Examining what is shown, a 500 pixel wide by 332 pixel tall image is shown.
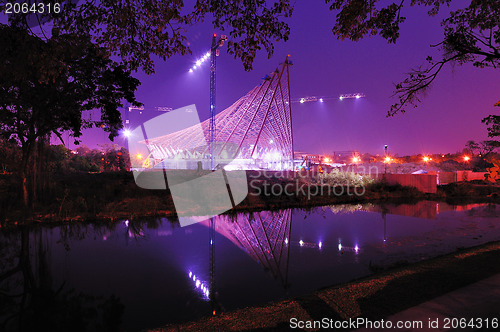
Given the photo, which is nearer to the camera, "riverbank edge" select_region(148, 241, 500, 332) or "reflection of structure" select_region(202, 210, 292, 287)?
"riverbank edge" select_region(148, 241, 500, 332)

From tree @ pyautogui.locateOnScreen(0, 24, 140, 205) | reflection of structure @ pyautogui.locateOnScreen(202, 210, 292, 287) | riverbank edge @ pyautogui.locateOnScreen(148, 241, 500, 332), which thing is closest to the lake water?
reflection of structure @ pyautogui.locateOnScreen(202, 210, 292, 287)

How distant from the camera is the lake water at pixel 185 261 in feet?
15.1

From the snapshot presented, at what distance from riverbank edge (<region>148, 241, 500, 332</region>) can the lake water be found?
68 cm

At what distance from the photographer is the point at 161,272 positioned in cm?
618

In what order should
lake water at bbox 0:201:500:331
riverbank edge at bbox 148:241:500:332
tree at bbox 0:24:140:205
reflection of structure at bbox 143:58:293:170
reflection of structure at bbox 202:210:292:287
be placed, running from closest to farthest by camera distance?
riverbank edge at bbox 148:241:500:332 → lake water at bbox 0:201:500:331 → reflection of structure at bbox 202:210:292:287 → tree at bbox 0:24:140:205 → reflection of structure at bbox 143:58:293:170

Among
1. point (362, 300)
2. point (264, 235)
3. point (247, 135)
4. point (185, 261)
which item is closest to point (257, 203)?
point (264, 235)

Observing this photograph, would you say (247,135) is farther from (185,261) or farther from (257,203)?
(185,261)

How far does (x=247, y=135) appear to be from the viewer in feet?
194

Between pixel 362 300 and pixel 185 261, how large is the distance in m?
4.15

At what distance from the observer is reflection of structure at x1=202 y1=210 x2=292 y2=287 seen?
6762 millimetres

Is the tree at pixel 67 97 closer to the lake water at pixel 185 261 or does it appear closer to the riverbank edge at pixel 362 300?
the lake water at pixel 185 261

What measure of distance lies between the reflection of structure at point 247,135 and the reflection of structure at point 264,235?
113 ft

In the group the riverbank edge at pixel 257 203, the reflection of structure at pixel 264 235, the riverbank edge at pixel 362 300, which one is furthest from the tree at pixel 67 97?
the riverbank edge at pixel 362 300

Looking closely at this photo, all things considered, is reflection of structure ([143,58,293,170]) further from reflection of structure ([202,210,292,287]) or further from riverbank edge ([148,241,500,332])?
riverbank edge ([148,241,500,332])
